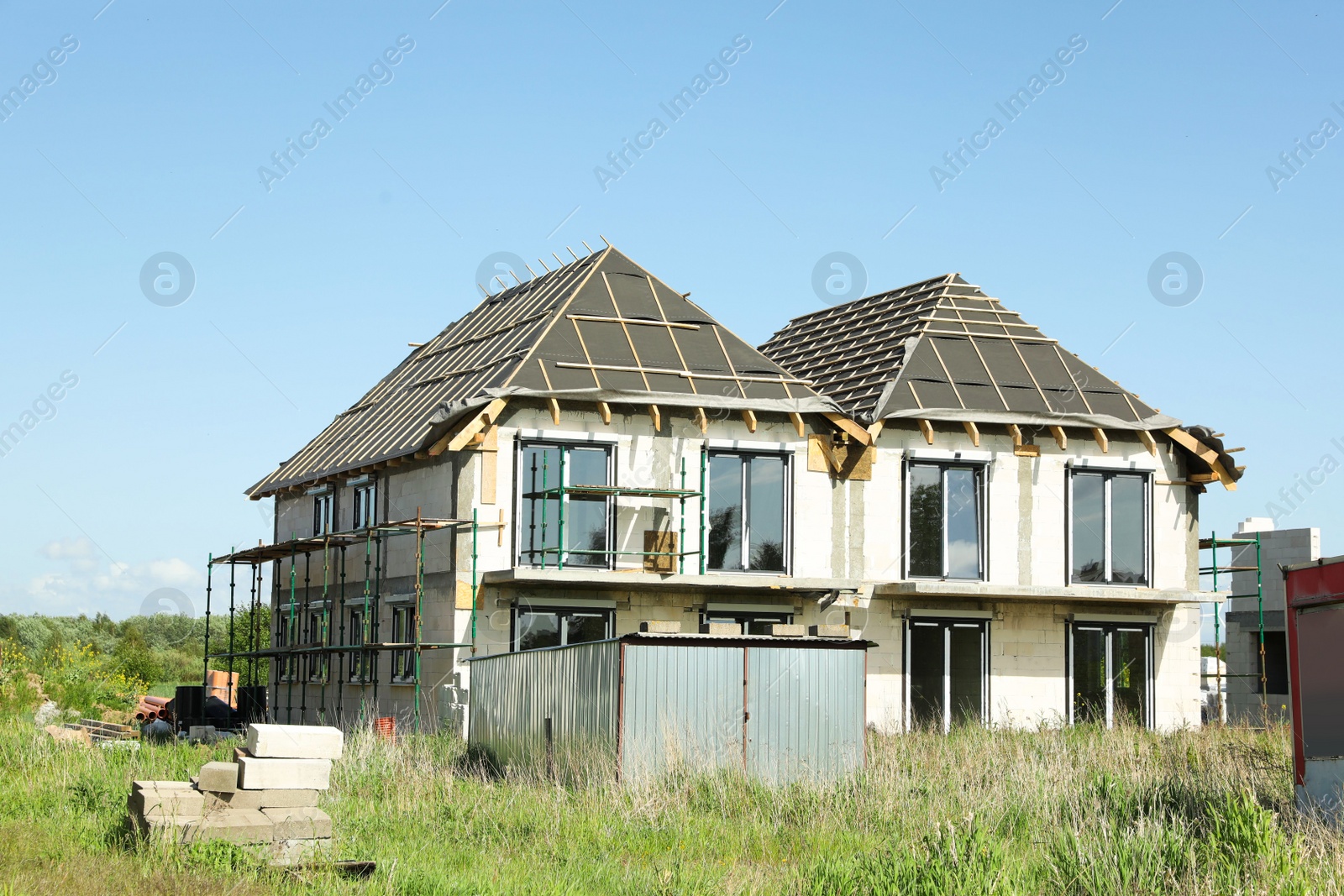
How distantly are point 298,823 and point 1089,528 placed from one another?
1733cm

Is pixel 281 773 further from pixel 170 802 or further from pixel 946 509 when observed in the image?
pixel 946 509

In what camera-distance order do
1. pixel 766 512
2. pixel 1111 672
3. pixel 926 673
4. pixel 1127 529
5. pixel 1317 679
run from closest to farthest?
pixel 1317 679
pixel 766 512
pixel 926 673
pixel 1111 672
pixel 1127 529

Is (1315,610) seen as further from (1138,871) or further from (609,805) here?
(609,805)

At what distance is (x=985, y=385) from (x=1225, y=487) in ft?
16.0

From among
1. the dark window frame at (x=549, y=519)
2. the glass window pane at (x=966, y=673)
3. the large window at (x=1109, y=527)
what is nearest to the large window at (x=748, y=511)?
the dark window frame at (x=549, y=519)

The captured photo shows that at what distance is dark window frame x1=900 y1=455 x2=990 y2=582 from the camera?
25734mm

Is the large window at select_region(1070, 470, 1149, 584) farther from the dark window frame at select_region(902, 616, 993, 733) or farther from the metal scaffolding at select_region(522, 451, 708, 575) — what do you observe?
the metal scaffolding at select_region(522, 451, 708, 575)

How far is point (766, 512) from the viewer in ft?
82.4

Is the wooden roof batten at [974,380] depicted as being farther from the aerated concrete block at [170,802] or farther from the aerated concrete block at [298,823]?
the aerated concrete block at [170,802]

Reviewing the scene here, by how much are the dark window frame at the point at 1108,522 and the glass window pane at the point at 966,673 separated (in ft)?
6.65

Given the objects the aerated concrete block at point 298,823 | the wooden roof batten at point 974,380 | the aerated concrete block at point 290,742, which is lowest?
the aerated concrete block at point 298,823

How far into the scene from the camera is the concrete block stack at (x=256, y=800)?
12.9m

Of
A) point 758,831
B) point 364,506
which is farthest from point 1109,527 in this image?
point 758,831

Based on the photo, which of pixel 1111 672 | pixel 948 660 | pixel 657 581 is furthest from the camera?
pixel 1111 672
